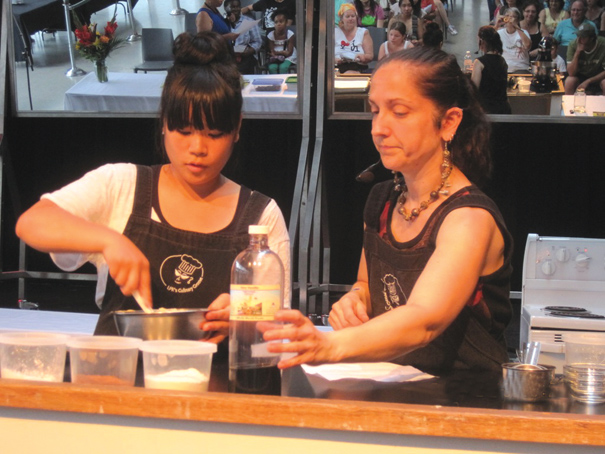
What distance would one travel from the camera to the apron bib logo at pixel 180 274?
1.69m

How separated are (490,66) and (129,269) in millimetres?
3506

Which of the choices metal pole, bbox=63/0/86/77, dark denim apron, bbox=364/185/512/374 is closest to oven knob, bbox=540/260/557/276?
dark denim apron, bbox=364/185/512/374

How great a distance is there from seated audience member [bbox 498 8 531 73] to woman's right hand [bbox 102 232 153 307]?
11.7 ft

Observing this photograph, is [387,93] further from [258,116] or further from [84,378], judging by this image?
[258,116]

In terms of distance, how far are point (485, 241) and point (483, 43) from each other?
322cm

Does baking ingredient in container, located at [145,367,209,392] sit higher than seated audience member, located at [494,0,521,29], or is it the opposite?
seated audience member, located at [494,0,521,29]

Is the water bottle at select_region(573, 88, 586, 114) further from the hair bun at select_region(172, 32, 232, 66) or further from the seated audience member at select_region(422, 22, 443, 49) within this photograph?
the hair bun at select_region(172, 32, 232, 66)

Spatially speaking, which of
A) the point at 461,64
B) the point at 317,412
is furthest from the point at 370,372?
the point at 461,64

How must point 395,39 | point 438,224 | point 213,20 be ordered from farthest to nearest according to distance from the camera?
point 213,20
point 395,39
point 438,224

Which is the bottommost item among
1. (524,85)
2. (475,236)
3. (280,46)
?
(475,236)

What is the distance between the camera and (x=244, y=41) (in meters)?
4.68

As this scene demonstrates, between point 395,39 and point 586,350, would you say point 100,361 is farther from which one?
point 395,39

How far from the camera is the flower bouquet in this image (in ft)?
15.6

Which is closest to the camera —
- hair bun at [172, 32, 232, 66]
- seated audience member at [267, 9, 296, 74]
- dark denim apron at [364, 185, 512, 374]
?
dark denim apron at [364, 185, 512, 374]
